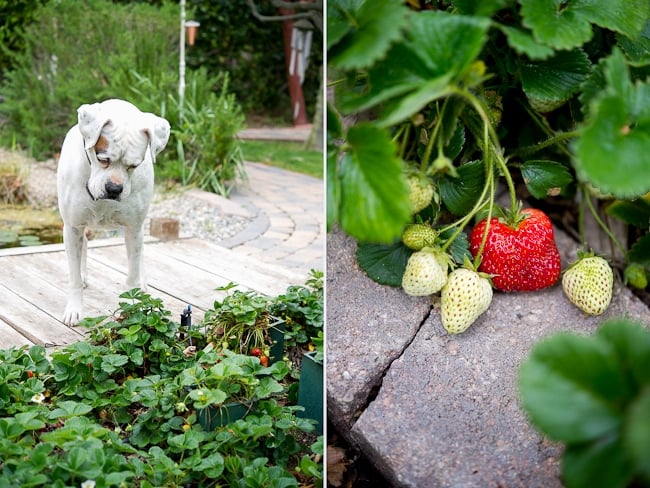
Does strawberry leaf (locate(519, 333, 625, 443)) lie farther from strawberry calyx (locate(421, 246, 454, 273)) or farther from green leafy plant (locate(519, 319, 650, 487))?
strawberry calyx (locate(421, 246, 454, 273))

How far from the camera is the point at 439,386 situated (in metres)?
0.63

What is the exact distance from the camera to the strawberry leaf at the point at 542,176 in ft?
2.38

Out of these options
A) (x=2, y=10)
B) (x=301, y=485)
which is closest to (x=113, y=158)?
(x=301, y=485)

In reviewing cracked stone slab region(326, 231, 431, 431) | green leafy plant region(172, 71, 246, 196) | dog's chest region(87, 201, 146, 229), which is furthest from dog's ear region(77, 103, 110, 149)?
green leafy plant region(172, 71, 246, 196)

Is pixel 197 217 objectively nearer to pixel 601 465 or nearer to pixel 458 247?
pixel 458 247

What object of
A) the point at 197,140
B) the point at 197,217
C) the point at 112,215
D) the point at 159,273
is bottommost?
the point at 197,217

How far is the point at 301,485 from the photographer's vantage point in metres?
0.88

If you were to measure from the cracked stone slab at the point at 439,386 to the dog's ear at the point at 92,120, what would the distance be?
1.73 ft

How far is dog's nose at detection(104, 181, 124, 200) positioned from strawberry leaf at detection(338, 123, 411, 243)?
0.77 metres

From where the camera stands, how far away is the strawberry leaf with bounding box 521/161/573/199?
72 centimetres

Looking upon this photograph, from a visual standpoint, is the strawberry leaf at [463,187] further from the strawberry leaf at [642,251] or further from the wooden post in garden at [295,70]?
the wooden post in garden at [295,70]

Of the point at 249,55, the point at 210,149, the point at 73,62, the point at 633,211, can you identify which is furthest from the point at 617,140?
the point at 249,55

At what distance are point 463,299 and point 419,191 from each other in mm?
122

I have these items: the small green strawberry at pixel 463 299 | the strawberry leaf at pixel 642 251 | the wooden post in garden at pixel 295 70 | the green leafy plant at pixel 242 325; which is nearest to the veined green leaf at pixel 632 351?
the small green strawberry at pixel 463 299
